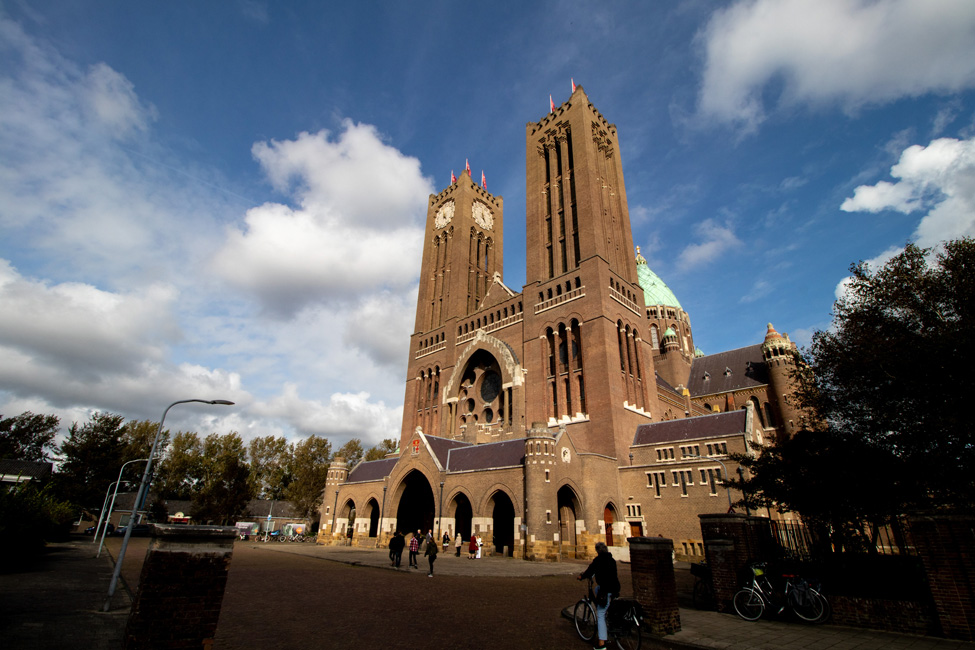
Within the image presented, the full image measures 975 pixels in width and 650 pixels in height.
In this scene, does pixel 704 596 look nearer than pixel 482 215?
Yes

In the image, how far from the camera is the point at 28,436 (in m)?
54.1

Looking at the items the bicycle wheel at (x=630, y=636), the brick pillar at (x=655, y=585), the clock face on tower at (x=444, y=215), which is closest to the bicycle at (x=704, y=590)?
the brick pillar at (x=655, y=585)

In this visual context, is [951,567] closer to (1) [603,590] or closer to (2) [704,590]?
(2) [704,590]

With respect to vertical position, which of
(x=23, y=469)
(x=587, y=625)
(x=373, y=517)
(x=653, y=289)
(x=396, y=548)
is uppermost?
(x=653, y=289)

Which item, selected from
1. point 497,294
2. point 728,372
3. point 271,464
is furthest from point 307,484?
point 728,372

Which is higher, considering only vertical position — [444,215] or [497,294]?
[444,215]

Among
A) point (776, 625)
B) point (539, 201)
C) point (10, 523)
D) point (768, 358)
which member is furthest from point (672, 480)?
point (10, 523)

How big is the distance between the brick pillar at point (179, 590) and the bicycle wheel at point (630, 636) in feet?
19.7

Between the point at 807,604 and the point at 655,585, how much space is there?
3.76 m

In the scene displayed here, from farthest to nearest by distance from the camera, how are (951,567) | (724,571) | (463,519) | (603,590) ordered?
(463,519) < (724,571) < (951,567) < (603,590)

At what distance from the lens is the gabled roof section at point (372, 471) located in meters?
36.3

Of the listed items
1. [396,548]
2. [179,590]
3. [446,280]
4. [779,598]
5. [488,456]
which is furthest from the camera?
[446,280]

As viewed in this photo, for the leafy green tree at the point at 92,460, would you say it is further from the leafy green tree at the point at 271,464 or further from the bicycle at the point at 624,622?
the bicycle at the point at 624,622

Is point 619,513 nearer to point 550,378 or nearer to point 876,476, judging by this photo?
point 550,378
